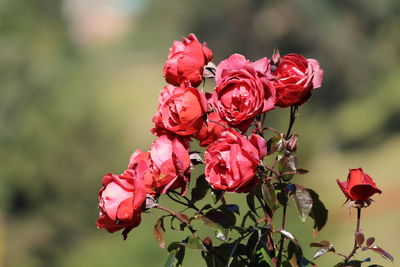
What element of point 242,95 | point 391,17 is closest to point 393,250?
point 391,17

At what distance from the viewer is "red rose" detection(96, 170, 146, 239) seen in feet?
4.16

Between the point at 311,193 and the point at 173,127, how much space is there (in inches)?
11.2

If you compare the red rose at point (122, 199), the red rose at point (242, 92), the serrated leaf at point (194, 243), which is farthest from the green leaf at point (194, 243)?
the red rose at point (242, 92)

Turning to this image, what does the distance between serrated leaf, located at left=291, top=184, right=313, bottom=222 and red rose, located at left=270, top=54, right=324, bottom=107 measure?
160 millimetres

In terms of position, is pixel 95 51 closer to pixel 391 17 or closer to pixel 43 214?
pixel 391 17

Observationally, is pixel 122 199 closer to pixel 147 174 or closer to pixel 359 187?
pixel 147 174

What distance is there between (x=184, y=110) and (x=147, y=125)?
81.3 feet

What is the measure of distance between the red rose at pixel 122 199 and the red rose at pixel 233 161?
0.12m

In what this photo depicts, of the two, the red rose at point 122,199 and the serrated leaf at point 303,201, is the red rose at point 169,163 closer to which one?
the red rose at point 122,199

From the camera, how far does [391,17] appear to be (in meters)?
14.9

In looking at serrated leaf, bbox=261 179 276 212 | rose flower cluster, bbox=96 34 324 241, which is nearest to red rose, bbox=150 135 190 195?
rose flower cluster, bbox=96 34 324 241

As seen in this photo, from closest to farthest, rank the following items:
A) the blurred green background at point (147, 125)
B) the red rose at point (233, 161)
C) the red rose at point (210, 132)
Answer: the red rose at point (233, 161) < the red rose at point (210, 132) < the blurred green background at point (147, 125)

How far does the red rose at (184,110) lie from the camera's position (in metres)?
1.28

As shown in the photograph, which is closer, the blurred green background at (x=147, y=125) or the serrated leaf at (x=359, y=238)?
the serrated leaf at (x=359, y=238)
